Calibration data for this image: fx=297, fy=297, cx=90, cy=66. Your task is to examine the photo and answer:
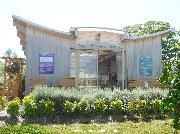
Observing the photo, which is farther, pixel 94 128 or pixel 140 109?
pixel 140 109

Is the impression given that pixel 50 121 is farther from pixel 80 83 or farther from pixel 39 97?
pixel 80 83

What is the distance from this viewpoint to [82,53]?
1599 cm

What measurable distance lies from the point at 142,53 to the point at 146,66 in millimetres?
781

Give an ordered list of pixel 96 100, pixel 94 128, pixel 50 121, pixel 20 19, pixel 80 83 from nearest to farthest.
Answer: pixel 94 128 → pixel 50 121 → pixel 96 100 → pixel 20 19 → pixel 80 83

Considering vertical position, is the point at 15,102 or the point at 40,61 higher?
the point at 40,61

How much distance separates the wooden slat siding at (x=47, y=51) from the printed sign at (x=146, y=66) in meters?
4.25

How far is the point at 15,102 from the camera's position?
10359 millimetres

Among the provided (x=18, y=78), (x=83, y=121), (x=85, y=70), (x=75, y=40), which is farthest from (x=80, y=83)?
(x=83, y=121)

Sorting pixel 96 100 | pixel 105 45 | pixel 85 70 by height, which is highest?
pixel 105 45

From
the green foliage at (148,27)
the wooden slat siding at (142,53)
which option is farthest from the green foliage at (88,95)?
the green foliage at (148,27)

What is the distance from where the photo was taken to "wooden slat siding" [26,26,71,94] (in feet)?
48.9

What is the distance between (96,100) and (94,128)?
1.88 metres

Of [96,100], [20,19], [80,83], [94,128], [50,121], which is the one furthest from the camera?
[80,83]

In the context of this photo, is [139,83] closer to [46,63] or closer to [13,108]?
[46,63]
